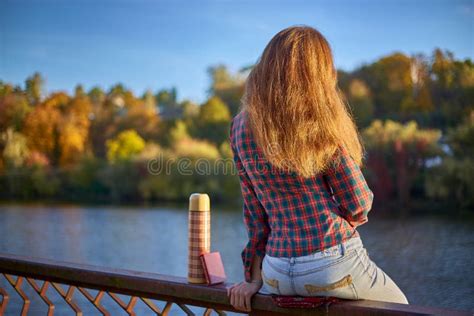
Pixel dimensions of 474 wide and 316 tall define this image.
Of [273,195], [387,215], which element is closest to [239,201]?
[387,215]

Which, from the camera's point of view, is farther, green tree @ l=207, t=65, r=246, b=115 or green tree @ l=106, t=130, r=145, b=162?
green tree @ l=207, t=65, r=246, b=115

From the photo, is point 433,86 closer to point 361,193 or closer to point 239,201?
point 239,201

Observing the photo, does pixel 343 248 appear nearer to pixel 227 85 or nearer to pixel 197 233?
pixel 197 233

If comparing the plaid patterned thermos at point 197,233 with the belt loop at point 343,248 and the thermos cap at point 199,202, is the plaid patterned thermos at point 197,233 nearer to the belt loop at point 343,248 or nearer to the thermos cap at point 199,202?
the thermos cap at point 199,202

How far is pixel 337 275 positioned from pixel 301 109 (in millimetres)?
430

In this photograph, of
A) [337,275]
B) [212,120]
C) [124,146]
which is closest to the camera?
[337,275]

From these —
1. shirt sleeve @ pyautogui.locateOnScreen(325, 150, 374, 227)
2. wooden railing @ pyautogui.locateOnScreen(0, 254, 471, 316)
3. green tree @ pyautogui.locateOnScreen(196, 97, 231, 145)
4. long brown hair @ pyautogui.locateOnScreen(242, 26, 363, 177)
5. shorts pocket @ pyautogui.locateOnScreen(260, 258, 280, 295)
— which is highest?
green tree @ pyautogui.locateOnScreen(196, 97, 231, 145)

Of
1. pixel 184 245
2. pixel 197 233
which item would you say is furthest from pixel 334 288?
pixel 184 245

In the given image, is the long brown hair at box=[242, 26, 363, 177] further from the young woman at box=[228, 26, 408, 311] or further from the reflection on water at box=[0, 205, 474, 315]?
the reflection on water at box=[0, 205, 474, 315]

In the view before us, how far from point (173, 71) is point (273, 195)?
50.4 meters

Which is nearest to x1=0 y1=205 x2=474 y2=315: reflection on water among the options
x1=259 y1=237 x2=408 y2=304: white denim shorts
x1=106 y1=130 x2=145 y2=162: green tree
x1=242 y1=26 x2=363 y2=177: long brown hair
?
x1=259 y1=237 x2=408 y2=304: white denim shorts

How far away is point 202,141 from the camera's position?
3362 centimetres

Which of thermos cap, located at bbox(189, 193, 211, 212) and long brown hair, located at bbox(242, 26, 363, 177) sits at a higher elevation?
long brown hair, located at bbox(242, 26, 363, 177)

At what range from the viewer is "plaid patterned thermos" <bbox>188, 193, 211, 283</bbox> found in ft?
5.94
